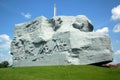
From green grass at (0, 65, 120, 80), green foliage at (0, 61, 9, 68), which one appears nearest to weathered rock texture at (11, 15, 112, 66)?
green grass at (0, 65, 120, 80)

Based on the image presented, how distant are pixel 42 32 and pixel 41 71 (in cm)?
1188

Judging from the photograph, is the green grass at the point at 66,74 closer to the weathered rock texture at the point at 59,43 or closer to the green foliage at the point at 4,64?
the weathered rock texture at the point at 59,43

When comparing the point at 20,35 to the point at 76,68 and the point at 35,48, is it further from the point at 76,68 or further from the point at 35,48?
the point at 76,68

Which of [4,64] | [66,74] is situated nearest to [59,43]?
[66,74]

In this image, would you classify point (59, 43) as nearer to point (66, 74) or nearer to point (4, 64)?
point (66, 74)

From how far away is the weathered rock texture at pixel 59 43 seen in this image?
30078 mm

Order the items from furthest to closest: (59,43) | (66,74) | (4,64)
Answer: (4,64), (59,43), (66,74)

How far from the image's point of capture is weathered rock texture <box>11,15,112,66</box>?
Result: 3008cm

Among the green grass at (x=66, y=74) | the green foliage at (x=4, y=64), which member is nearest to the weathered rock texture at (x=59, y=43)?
the green grass at (x=66, y=74)

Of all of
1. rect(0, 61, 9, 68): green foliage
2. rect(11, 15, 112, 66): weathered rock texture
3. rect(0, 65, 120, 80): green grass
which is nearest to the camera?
rect(0, 65, 120, 80): green grass

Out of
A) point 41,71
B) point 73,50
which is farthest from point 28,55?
point 41,71

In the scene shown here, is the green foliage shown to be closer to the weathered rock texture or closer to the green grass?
the weathered rock texture

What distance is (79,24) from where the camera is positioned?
3362 cm

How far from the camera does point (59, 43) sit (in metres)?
32.8
